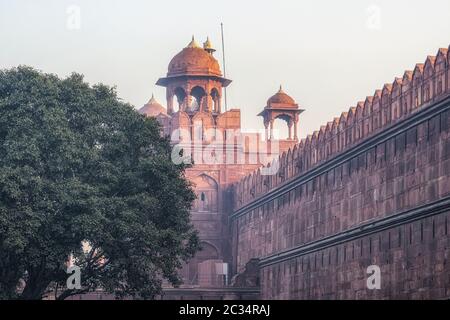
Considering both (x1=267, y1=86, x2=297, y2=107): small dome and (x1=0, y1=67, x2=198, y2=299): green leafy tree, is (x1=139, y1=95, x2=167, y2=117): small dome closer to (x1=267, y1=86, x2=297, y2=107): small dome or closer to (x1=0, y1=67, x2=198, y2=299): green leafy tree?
(x1=267, y1=86, x2=297, y2=107): small dome

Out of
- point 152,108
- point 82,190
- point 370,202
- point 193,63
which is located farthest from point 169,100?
point 82,190

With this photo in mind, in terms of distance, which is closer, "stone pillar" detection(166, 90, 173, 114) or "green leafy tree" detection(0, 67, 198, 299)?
"green leafy tree" detection(0, 67, 198, 299)

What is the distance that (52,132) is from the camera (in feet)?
170

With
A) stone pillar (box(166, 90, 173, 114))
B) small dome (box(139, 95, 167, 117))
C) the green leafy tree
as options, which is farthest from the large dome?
the green leafy tree

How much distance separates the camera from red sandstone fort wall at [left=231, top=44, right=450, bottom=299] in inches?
1879

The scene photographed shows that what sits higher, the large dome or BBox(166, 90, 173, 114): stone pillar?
the large dome

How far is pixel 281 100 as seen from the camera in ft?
289

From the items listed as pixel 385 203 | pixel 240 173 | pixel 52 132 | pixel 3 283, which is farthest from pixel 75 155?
pixel 240 173

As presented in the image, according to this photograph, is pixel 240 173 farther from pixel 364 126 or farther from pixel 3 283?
pixel 3 283

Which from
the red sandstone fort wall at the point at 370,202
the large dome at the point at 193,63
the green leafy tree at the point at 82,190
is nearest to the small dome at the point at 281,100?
the large dome at the point at 193,63

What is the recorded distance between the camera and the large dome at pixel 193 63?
86.8m

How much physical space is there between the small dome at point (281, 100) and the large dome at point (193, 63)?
3094mm

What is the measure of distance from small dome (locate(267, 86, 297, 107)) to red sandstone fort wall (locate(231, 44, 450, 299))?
579 inches

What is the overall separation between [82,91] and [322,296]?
12415 millimetres
